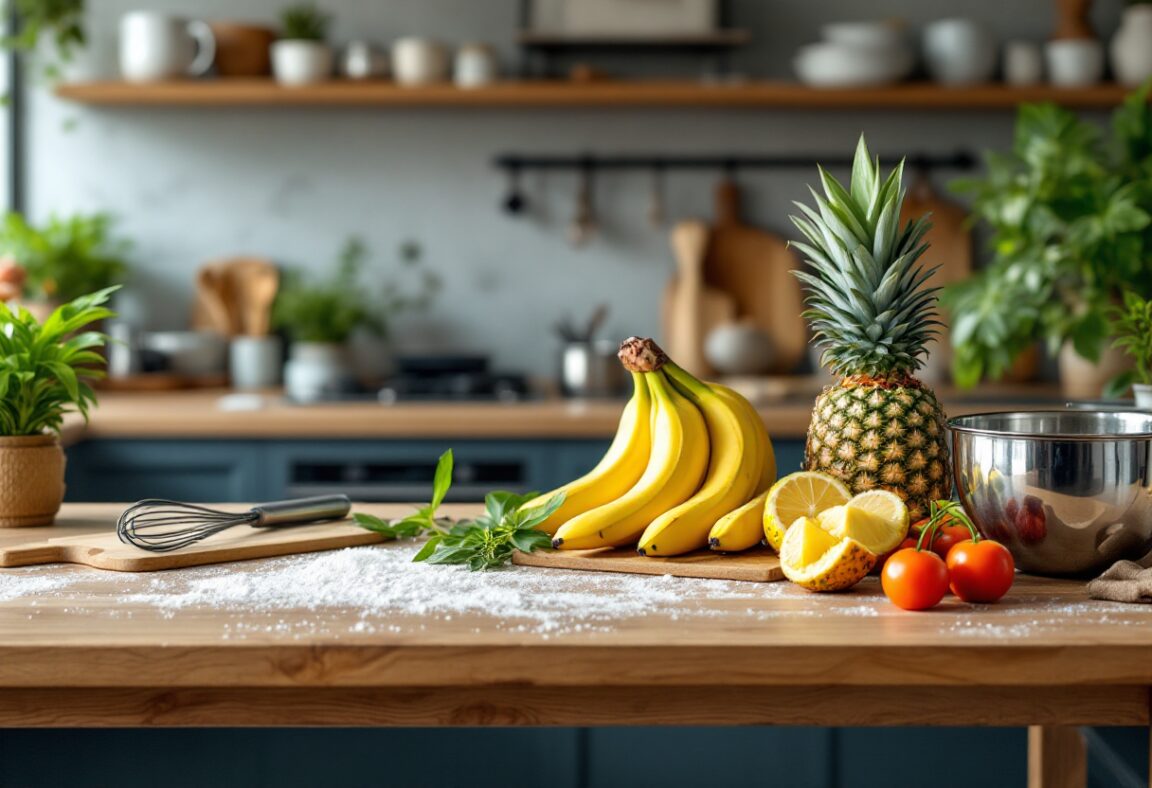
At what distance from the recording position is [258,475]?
309 cm

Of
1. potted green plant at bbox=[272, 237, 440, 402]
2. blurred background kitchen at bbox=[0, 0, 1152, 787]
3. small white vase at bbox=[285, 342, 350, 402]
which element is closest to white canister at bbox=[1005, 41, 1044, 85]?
blurred background kitchen at bbox=[0, 0, 1152, 787]

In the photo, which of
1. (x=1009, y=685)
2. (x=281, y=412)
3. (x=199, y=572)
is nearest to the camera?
(x=1009, y=685)

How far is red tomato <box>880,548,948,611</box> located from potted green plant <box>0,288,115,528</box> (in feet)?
3.35

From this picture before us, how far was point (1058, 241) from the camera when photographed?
3.20m

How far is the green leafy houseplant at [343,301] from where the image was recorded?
370 cm

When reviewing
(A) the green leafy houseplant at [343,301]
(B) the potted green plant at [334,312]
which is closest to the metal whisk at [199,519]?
(B) the potted green plant at [334,312]

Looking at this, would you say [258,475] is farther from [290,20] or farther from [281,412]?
[290,20]

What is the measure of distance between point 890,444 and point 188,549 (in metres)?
0.83

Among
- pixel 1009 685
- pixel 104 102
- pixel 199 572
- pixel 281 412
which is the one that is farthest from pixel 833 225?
pixel 104 102

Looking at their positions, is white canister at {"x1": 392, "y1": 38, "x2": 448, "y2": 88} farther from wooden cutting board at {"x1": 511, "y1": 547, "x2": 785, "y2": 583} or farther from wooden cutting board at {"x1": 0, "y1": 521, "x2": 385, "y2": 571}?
wooden cutting board at {"x1": 511, "y1": 547, "x2": 785, "y2": 583}

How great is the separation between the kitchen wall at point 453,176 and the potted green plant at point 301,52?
0.57ft

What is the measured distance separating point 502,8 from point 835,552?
2.98m

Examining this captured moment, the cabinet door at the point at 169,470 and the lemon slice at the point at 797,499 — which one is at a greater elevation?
the lemon slice at the point at 797,499

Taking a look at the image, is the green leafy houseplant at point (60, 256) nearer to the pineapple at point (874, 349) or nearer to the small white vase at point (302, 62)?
the small white vase at point (302, 62)
